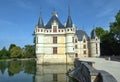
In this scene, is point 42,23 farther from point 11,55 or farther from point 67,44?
point 11,55

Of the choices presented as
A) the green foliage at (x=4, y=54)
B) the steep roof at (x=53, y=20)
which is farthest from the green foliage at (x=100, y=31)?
the green foliage at (x=4, y=54)

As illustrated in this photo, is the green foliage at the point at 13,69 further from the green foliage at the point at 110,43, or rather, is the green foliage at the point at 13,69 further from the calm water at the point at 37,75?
the green foliage at the point at 110,43

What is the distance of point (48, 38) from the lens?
35000mm

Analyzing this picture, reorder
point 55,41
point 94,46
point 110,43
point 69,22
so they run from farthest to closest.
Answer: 1. point 110,43
2. point 94,46
3. point 55,41
4. point 69,22

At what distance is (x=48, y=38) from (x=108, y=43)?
19.4 m

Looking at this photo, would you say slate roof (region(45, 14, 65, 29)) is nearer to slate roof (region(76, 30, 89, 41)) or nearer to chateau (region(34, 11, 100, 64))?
chateau (region(34, 11, 100, 64))

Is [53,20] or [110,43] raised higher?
[53,20]

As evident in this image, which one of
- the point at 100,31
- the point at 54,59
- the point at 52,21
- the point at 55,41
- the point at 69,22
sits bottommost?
the point at 54,59

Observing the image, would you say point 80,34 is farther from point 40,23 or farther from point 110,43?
point 40,23

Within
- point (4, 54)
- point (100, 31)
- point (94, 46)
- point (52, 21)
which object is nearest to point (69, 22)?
point (52, 21)

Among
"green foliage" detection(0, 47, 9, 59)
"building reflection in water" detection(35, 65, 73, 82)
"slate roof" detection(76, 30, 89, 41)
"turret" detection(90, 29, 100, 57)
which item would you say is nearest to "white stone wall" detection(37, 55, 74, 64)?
"building reflection in water" detection(35, 65, 73, 82)

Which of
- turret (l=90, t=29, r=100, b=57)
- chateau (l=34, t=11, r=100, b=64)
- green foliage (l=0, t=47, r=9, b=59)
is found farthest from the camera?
green foliage (l=0, t=47, r=9, b=59)

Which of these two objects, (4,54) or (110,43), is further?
(4,54)

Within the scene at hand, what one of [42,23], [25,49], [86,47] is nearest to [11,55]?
[25,49]
